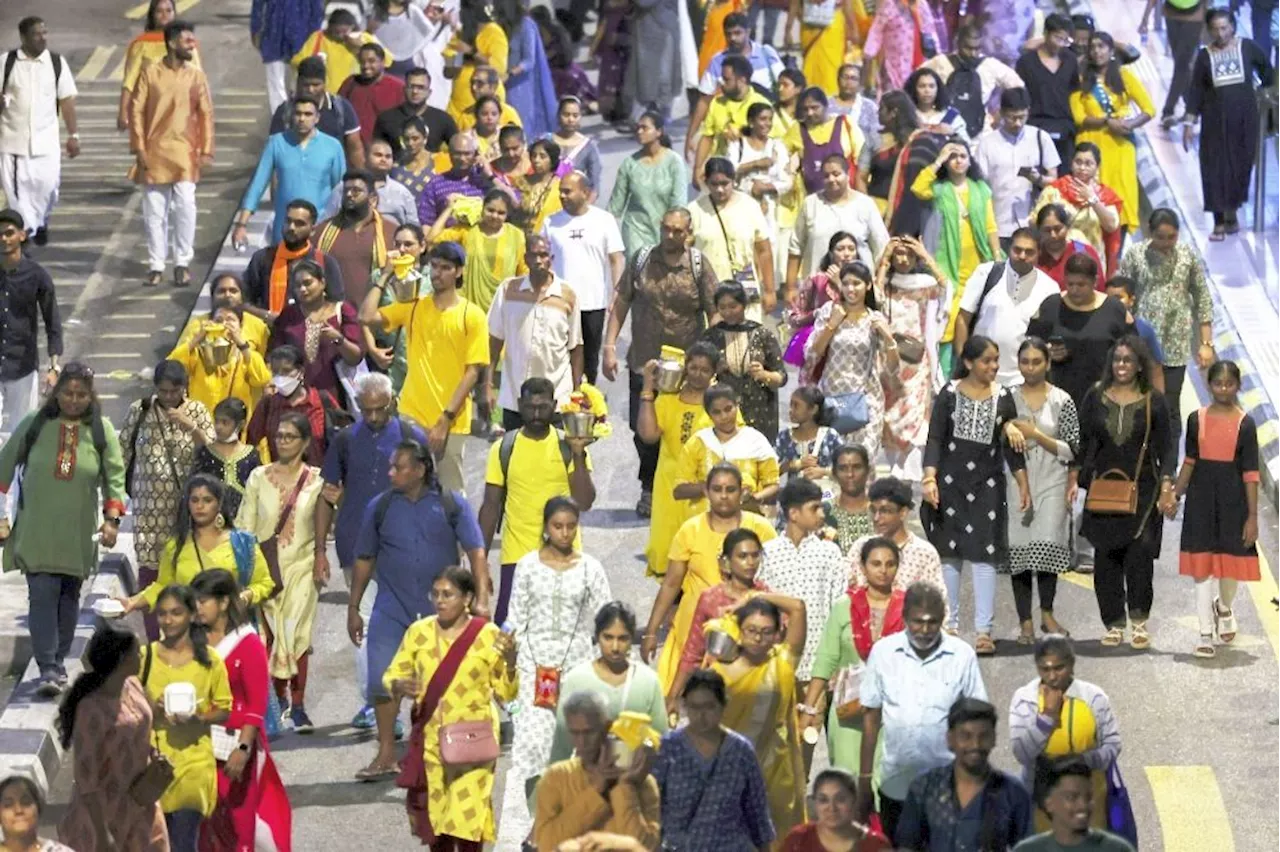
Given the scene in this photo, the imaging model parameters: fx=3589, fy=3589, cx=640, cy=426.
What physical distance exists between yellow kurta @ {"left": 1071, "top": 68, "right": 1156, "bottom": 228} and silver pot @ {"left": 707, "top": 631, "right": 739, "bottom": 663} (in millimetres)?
9542

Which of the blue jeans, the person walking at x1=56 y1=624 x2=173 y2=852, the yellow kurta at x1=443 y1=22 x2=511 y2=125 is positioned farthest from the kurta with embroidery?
the yellow kurta at x1=443 y1=22 x2=511 y2=125

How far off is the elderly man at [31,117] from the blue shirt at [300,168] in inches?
88.3

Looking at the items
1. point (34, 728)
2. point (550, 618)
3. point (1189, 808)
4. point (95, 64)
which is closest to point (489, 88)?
point (34, 728)

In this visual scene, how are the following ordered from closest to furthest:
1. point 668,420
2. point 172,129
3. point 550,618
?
point 550,618 < point 668,420 < point 172,129

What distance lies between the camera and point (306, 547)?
16734mm

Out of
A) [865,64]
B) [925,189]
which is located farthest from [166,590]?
[865,64]

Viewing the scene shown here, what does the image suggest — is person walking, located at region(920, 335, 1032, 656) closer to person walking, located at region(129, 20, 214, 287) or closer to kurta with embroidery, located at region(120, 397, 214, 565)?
kurta with embroidery, located at region(120, 397, 214, 565)

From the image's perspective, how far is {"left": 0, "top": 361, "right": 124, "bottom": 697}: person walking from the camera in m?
17.0

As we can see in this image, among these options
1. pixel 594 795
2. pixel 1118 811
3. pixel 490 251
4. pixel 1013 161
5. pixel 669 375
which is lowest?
pixel 1118 811

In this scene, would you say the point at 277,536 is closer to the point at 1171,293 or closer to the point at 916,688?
the point at 916,688

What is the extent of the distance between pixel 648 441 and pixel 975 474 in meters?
1.62

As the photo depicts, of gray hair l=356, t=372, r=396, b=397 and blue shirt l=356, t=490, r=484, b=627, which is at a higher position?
gray hair l=356, t=372, r=396, b=397

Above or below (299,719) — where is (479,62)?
above

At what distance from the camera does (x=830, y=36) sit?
87.0 feet
